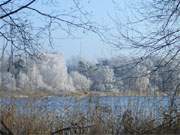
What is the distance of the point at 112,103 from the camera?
36.4ft

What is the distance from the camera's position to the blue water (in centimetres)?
1074

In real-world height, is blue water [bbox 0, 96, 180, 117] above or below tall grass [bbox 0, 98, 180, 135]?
above

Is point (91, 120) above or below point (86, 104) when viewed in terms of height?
below

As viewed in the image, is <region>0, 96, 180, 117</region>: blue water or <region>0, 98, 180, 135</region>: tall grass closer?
<region>0, 98, 180, 135</region>: tall grass

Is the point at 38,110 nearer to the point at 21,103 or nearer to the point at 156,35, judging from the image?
the point at 21,103

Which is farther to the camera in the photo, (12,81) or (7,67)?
(12,81)

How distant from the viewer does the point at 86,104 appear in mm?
11016

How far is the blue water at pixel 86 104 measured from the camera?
1074cm

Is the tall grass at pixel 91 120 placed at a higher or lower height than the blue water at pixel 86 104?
lower

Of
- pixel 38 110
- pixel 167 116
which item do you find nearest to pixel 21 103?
pixel 38 110

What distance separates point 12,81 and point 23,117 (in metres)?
0.89

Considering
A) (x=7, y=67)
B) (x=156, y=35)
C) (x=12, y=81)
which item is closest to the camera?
(x=7, y=67)

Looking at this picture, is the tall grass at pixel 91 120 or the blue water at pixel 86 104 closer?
the tall grass at pixel 91 120

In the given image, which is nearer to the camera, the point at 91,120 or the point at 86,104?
the point at 91,120
